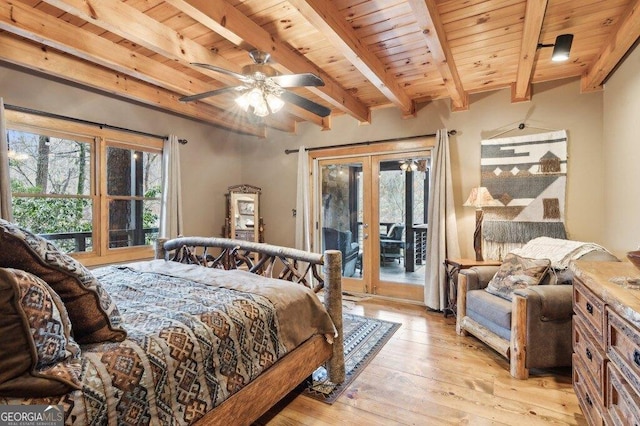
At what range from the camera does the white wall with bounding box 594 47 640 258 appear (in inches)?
95.7

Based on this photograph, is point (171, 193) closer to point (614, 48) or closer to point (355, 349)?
point (355, 349)

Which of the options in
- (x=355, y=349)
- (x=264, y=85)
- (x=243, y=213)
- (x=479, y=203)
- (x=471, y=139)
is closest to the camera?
(x=264, y=85)

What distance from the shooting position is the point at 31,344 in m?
0.93

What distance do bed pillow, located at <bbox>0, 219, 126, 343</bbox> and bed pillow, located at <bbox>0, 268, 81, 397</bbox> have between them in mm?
105

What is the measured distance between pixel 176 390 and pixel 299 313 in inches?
32.2

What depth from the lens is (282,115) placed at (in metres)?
4.59

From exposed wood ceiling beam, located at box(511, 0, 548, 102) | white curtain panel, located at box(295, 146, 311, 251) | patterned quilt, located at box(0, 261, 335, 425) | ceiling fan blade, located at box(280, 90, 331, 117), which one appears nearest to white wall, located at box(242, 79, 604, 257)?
exposed wood ceiling beam, located at box(511, 0, 548, 102)

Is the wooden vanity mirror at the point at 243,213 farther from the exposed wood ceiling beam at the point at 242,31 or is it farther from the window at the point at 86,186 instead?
the exposed wood ceiling beam at the point at 242,31

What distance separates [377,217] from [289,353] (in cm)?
290

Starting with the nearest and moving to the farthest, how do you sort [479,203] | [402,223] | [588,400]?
[588,400] < [479,203] < [402,223]

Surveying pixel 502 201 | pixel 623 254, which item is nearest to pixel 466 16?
pixel 502 201

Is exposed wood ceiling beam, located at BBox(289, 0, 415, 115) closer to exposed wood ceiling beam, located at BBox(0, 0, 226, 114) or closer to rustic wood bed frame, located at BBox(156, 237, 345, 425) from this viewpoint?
rustic wood bed frame, located at BBox(156, 237, 345, 425)

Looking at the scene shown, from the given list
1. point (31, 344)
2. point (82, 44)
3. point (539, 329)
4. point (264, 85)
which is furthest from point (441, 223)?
point (82, 44)

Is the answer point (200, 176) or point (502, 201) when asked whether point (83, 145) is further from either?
point (502, 201)
